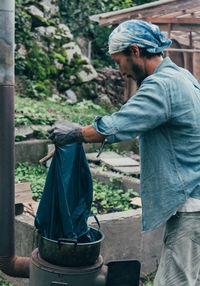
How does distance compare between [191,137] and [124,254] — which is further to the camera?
[124,254]

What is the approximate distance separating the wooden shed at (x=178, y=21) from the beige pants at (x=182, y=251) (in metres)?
7.07

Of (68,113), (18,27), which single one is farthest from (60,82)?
(68,113)

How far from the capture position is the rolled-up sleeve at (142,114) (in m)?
2.78

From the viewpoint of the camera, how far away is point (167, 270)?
307 cm

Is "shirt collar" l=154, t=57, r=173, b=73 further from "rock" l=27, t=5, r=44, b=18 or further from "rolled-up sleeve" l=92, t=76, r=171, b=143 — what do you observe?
"rock" l=27, t=5, r=44, b=18

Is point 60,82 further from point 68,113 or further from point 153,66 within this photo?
point 153,66

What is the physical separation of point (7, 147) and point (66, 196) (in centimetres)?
87

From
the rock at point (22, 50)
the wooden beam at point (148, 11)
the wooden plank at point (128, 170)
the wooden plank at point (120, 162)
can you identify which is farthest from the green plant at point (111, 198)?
the rock at point (22, 50)

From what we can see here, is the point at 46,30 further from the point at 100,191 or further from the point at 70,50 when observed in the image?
the point at 100,191

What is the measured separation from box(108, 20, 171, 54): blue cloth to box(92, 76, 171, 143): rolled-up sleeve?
29cm

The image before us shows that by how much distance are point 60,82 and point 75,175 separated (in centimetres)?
857

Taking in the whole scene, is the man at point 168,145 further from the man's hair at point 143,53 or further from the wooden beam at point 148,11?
the wooden beam at point 148,11

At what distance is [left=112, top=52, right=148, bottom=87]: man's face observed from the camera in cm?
304

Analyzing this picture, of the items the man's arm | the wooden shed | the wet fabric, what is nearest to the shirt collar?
the man's arm
